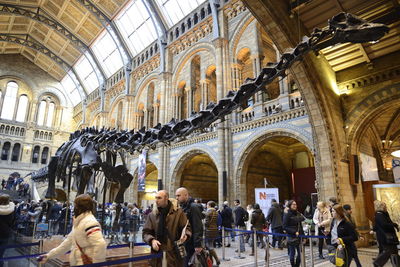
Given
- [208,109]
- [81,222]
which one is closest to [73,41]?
[208,109]

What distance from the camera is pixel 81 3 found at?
1905 cm

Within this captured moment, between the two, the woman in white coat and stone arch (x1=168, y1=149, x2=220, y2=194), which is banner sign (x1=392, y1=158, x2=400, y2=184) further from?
the woman in white coat

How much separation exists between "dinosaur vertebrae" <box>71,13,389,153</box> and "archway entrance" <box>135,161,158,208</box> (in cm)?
1289

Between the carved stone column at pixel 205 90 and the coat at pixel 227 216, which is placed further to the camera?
the carved stone column at pixel 205 90

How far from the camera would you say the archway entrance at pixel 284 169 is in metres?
13.1

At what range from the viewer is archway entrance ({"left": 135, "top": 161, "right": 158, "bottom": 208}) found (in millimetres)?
18719

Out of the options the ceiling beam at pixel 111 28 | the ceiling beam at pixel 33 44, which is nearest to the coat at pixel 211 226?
the ceiling beam at pixel 111 28

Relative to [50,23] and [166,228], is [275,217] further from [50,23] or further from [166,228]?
[50,23]

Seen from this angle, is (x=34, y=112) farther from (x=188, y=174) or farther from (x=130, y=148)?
(x=130, y=148)

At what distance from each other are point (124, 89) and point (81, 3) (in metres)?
6.55

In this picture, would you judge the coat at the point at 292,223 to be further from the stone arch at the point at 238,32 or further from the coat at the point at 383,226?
the stone arch at the point at 238,32

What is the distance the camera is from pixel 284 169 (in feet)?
50.6

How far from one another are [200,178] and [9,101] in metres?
22.4

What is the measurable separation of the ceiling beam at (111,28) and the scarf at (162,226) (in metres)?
19.2
